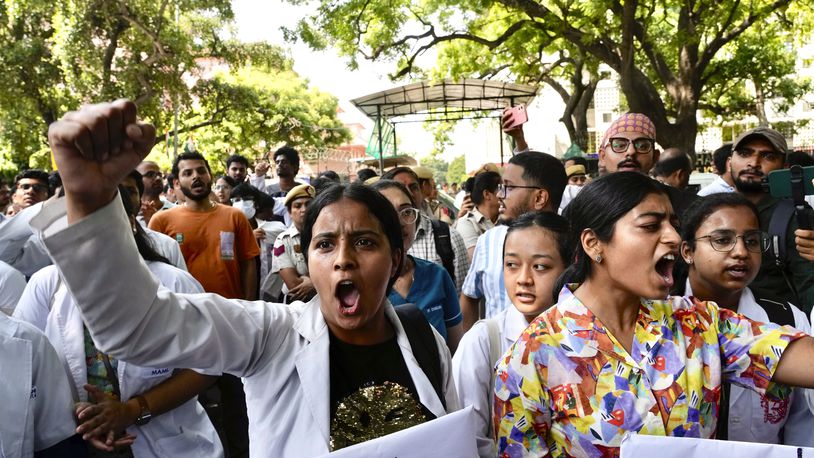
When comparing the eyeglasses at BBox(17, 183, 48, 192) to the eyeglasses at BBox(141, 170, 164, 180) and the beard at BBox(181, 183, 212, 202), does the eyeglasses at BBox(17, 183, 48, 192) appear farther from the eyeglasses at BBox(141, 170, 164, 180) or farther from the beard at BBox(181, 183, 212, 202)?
the beard at BBox(181, 183, 212, 202)

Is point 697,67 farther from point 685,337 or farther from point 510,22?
point 685,337

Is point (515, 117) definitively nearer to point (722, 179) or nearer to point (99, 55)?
point (722, 179)

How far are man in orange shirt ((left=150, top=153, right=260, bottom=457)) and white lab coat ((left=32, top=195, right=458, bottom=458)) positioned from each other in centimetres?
333

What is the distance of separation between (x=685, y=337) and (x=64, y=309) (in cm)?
208

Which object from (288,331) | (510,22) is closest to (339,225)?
(288,331)

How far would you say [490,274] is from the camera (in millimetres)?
3754

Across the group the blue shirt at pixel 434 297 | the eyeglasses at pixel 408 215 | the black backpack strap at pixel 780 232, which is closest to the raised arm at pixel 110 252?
the blue shirt at pixel 434 297

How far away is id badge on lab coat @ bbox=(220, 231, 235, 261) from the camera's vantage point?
522 centimetres

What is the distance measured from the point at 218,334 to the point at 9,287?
2.05m

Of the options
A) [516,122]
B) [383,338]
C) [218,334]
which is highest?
[516,122]

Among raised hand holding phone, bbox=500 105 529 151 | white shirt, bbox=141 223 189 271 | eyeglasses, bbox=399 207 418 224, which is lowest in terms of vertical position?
white shirt, bbox=141 223 189 271

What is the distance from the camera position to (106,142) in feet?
4.02

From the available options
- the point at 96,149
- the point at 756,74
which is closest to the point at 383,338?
the point at 96,149

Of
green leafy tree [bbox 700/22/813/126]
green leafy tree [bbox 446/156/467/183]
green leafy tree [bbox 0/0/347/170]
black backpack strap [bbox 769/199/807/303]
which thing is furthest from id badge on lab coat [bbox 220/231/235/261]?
green leafy tree [bbox 446/156/467/183]
